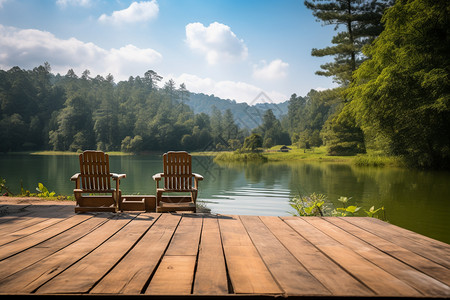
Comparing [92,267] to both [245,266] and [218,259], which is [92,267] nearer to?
[218,259]

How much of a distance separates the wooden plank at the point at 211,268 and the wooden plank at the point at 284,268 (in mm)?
327

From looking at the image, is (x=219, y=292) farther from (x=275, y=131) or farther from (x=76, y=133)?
(x=76, y=133)

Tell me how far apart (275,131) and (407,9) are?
46.8 metres

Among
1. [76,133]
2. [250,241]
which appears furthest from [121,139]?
[250,241]

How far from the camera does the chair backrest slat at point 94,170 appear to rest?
4.45 m

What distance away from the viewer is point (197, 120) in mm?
71750

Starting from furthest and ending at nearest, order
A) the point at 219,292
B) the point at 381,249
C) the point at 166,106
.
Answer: the point at 166,106, the point at 381,249, the point at 219,292

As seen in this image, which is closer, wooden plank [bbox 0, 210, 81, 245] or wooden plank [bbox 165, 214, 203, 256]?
wooden plank [bbox 165, 214, 203, 256]

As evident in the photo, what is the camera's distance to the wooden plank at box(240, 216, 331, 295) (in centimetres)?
164

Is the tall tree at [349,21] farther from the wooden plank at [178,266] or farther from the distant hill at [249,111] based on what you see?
the wooden plank at [178,266]

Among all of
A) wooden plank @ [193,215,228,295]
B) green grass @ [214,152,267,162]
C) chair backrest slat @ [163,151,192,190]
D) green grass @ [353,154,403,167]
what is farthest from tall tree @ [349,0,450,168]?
green grass @ [214,152,267,162]

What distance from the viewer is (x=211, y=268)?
1.93 metres

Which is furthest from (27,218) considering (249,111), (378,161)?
(378,161)

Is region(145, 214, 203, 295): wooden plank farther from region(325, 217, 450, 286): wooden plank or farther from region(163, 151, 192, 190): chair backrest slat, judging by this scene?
region(163, 151, 192, 190): chair backrest slat
